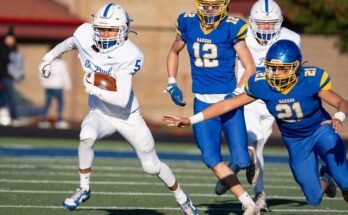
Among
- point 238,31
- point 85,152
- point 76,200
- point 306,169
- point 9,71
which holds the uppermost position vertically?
point 238,31

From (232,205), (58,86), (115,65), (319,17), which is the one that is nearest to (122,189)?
(232,205)

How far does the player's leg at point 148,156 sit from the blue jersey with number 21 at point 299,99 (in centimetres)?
87

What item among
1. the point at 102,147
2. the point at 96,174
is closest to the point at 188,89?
the point at 102,147

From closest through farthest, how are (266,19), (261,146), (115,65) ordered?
1. (115,65)
2. (266,19)
3. (261,146)

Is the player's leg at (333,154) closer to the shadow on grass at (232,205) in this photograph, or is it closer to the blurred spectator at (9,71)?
the shadow on grass at (232,205)

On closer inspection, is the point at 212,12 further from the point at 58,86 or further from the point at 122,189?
the point at 58,86

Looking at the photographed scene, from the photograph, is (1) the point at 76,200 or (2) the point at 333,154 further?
(1) the point at 76,200

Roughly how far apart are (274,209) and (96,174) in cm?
275

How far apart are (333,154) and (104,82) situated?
1.73m

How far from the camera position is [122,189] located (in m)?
9.46

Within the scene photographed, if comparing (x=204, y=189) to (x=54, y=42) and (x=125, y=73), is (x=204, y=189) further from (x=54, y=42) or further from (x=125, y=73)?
(x=54, y=42)

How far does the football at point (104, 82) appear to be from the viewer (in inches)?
299

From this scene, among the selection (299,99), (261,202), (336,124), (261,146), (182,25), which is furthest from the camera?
(261,146)

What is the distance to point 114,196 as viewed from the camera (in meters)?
8.94
